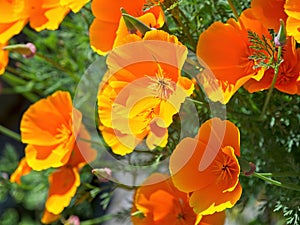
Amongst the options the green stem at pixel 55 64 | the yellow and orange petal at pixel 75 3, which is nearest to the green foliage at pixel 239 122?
the green stem at pixel 55 64

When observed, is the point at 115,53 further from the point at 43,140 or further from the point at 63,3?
the point at 43,140

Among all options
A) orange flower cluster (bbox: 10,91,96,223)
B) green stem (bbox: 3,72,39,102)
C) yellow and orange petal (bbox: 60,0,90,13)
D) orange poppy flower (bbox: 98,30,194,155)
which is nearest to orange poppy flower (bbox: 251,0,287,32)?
orange poppy flower (bbox: 98,30,194,155)

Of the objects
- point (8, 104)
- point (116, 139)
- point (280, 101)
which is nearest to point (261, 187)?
point (280, 101)

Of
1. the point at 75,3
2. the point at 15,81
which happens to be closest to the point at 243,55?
the point at 75,3

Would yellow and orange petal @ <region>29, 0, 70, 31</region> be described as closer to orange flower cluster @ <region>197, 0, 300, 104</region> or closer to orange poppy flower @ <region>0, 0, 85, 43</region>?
orange poppy flower @ <region>0, 0, 85, 43</region>

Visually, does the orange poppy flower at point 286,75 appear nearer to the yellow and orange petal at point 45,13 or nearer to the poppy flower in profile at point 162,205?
the poppy flower in profile at point 162,205

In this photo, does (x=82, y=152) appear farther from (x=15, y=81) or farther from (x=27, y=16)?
(x=15, y=81)
